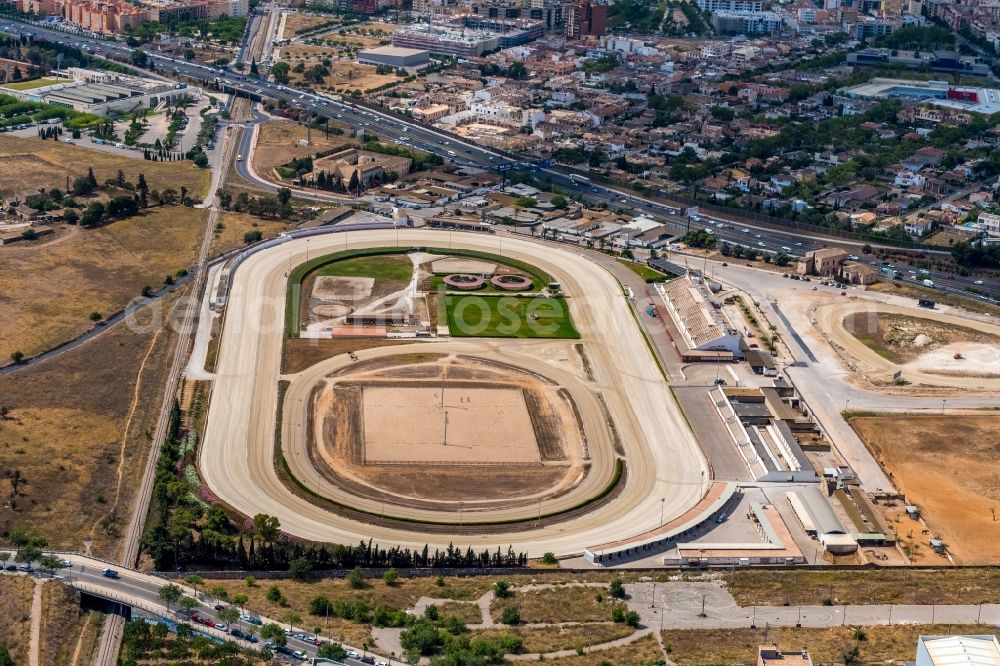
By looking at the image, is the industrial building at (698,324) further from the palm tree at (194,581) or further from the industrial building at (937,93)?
the industrial building at (937,93)

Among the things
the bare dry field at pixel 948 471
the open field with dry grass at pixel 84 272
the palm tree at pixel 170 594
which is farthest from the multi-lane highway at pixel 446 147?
the palm tree at pixel 170 594

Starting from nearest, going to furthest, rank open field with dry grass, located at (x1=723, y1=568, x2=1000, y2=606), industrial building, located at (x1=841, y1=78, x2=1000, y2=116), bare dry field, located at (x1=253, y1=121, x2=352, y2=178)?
1. open field with dry grass, located at (x1=723, y1=568, x2=1000, y2=606)
2. bare dry field, located at (x1=253, y1=121, x2=352, y2=178)
3. industrial building, located at (x1=841, y1=78, x2=1000, y2=116)

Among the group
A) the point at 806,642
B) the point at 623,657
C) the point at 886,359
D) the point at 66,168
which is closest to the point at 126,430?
the point at 623,657

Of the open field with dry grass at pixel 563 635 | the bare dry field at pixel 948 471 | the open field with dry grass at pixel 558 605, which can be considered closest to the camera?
the open field with dry grass at pixel 563 635

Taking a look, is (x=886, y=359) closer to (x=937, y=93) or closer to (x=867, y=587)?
(x=867, y=587)

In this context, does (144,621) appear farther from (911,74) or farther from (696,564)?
(911,74)

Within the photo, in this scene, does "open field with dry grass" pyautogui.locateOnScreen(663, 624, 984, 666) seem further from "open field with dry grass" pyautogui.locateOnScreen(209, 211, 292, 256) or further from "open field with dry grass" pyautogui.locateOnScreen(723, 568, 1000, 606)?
"open field with dry grass" pyautogui.locateOnScreen(209, 211, 292, 256)

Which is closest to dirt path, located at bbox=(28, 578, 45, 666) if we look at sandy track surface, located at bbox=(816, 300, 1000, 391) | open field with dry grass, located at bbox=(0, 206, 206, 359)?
open field with dry grass, located at bbox=(0, 206, 206, 359)
